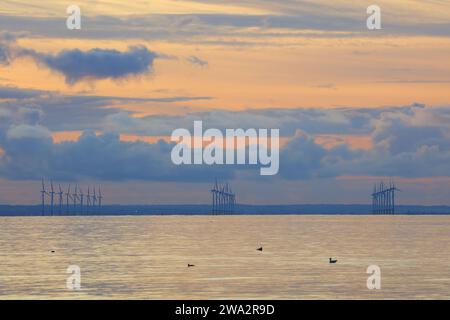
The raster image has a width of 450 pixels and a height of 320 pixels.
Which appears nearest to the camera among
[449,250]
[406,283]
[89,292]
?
[89,292]

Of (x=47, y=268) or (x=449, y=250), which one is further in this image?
(x=449, y=250)
